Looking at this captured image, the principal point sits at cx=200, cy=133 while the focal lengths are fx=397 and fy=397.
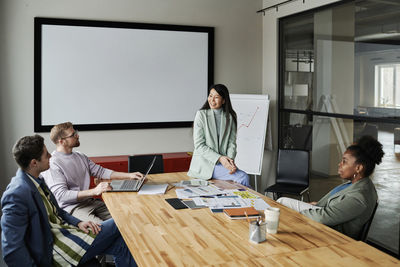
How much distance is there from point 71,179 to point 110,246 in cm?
76

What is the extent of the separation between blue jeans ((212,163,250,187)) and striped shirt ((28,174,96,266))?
147cm

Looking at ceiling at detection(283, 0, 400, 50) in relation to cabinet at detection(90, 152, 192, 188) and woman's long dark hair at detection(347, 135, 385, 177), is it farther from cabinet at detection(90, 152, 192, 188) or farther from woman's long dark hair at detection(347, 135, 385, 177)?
cabinet at detection(90, 152, 192, 188)

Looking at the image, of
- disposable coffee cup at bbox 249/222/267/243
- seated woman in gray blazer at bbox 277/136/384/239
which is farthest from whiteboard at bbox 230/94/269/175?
disposable coffee cup at bbox 249/222/267/243

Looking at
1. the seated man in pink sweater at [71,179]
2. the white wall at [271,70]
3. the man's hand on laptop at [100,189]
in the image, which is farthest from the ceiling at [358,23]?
the man's hand on laptop at [100,189]

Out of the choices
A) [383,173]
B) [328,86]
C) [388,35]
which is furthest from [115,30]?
[383,173]

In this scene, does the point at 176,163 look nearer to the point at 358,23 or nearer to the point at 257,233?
the point at 358,23

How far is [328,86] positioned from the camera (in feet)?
16.1

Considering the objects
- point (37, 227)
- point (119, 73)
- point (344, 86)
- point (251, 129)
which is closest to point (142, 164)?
point (119, 73)

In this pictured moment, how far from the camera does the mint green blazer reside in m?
3.64

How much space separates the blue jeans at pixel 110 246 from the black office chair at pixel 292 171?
2270 millimetres

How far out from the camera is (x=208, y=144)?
3.78m

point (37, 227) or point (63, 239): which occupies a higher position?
point (37, 227)

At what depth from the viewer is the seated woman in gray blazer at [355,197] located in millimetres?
2490

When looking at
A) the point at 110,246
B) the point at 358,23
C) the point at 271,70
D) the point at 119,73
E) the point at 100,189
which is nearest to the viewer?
the point at 110,246
